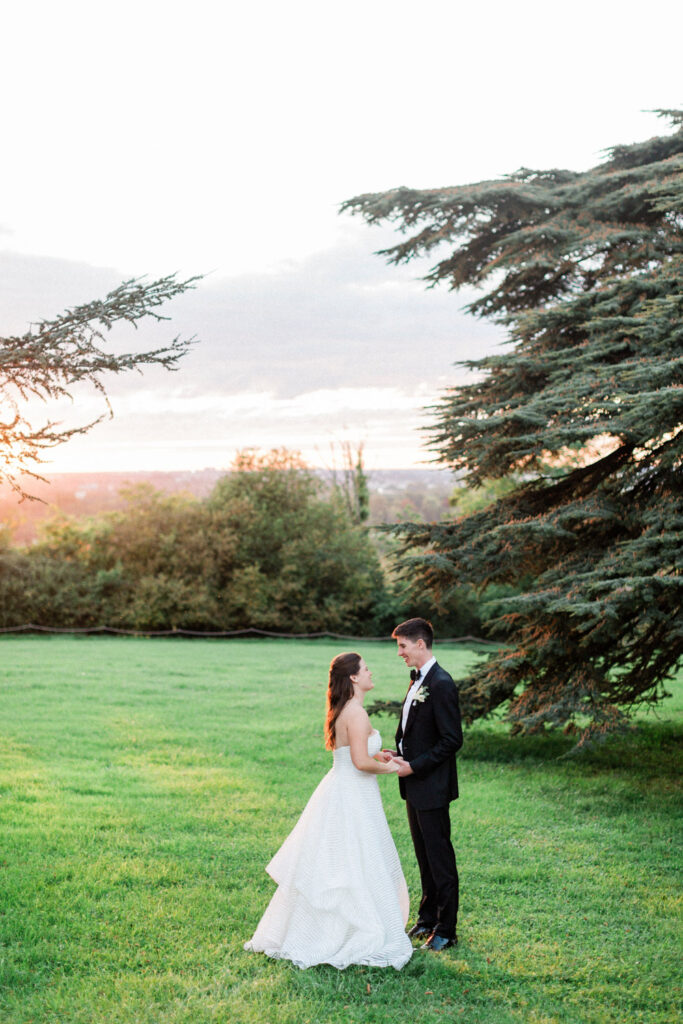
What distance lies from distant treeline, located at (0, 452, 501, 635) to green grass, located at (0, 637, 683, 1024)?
600 inches

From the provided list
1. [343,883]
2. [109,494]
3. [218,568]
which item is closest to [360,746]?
[343,883]

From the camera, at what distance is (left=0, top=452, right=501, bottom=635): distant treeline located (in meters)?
29.6

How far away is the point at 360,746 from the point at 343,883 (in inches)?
30.7

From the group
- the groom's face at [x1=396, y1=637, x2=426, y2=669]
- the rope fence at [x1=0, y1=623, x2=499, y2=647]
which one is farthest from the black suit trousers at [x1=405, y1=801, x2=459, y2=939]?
the rope fence at [x1=0, y1=623, x2=499, y2=647]

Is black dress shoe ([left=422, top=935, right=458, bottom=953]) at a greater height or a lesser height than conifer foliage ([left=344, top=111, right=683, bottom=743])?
lesser

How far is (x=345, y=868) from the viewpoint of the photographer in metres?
5.22

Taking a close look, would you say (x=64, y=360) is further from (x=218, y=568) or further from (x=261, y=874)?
(x=218, y=568)

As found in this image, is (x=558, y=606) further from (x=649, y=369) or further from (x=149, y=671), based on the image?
(x=149, y=671)

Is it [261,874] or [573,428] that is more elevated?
[573,428]

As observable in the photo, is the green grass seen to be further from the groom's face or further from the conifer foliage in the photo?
the groom's face

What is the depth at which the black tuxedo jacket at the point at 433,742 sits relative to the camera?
5434 mm

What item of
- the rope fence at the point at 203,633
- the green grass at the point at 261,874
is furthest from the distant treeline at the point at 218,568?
the green grass at the point at 261,874

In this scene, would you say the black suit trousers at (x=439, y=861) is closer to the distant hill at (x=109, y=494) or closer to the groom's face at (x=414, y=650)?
the groom's face at (x=414, y=650)

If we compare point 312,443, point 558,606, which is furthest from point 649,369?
point 312,443
